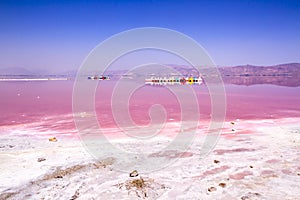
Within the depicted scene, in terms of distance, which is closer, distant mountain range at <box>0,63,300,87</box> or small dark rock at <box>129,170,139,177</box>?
small dark rock at <box>129,170,139,177</box>

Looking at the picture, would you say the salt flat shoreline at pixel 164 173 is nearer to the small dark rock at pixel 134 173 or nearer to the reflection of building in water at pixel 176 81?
the small dark rock at pixel 134 173

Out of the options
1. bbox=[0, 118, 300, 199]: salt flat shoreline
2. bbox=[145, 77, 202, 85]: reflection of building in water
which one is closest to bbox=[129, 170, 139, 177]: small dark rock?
bbox=[0, 118, 300, 199]: salt flat shoreline

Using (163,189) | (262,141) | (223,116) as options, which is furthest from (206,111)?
(163,189)

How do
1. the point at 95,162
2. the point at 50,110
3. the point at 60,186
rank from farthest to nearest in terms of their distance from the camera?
the point at 50,110 < the point at 95,162 < the point at 60,186

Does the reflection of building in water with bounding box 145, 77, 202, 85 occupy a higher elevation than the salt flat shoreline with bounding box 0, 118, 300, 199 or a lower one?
higher

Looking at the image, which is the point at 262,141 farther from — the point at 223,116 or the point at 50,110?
the point at 50,110

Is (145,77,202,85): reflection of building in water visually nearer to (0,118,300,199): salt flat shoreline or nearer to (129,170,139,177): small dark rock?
(0,118,300,199): salt flat shoreline

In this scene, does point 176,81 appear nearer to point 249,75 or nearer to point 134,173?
point 134,173

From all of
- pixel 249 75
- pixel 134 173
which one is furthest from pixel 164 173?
pixel 249 75

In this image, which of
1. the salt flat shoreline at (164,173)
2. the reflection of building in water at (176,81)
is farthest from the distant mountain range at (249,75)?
the salt flat shoreline at (164,173)
